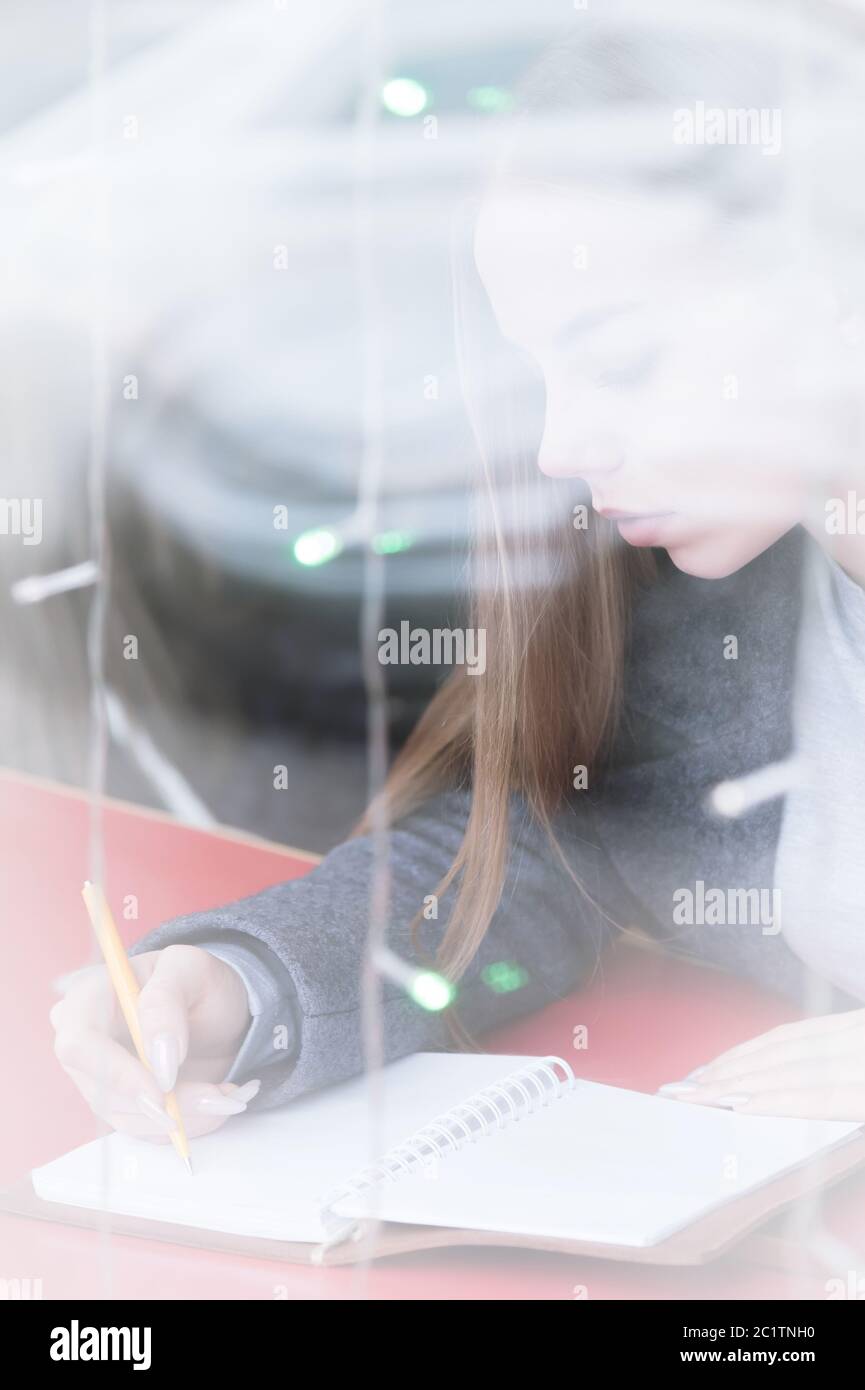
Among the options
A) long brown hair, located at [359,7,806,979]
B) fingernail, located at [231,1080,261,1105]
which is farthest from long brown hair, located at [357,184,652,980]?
fingernail, located at [231,1080,261,1105]

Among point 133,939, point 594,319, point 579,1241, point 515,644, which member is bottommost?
point 579,1241

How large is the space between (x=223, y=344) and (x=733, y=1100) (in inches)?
17.1

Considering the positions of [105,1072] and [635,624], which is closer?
[105,1072]

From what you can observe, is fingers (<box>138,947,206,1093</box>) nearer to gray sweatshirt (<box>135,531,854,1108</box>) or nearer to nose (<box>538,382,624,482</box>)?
gray sweatshirt (<box>135,531,854,1108</box>)

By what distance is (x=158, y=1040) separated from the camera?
1.63ft

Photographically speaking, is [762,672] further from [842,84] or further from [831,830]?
[842,84]

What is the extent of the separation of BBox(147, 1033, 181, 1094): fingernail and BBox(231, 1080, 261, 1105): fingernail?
1.3 inches

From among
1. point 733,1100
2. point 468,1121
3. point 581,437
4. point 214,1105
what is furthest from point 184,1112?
point 581,437

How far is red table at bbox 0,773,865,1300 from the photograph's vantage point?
48 centimetres

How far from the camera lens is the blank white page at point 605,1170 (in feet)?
1.56

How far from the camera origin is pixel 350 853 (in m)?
0.62

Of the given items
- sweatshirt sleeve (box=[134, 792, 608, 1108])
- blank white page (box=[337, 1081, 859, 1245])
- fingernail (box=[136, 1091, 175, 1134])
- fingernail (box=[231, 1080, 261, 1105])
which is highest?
sweatshirt sleeve (box=[134, 792, 608, 1108])

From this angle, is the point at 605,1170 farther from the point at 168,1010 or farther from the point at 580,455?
the point at 580,455
